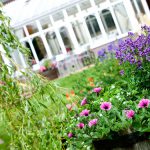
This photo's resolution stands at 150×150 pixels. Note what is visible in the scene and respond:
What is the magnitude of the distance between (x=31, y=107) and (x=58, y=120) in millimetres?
337

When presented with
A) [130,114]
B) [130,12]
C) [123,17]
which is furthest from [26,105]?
[123,17]

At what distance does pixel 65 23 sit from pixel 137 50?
48.3ft

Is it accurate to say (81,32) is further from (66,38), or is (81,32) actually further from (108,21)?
(108,21)

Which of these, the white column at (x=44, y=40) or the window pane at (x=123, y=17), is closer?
the window pane at (x=123, y=17)

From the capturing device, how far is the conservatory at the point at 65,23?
19.4m

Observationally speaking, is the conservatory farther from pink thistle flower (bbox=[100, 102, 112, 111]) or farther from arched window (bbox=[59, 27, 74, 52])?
pink thistle flower (bbox=[100, 102, 112, 111])

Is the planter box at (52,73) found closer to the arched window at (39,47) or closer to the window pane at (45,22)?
the window pane at (45,22)

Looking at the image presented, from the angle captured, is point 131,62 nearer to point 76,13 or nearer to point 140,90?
point 140,90

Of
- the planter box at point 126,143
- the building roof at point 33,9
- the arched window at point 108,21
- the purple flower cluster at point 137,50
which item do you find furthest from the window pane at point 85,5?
the planter box at point 126,143

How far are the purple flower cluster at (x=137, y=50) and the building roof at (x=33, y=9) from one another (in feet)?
46.4

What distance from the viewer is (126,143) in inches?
173

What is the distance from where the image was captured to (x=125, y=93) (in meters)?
5.23

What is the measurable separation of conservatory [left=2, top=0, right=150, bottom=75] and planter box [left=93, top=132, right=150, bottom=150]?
1409 centimetres

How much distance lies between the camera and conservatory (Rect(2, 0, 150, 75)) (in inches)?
765
